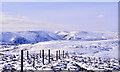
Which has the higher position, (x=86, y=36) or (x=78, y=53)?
(x=78, y=53)

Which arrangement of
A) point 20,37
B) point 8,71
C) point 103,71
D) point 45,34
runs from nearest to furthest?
point 8,71, point 103,71, point 20,37, point 45,34

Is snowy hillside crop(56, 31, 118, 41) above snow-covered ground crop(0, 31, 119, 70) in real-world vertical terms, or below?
below

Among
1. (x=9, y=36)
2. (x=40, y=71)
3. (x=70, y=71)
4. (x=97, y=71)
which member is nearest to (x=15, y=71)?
(x=40, y=71)

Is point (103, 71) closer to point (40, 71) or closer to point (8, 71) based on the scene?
point (40, 71)

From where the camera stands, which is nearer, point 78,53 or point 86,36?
point 78,53

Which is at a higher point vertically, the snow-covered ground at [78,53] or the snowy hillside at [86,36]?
the snow-covered ground at [78,53]

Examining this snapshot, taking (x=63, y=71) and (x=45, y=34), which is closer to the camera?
(x=63, y=71)

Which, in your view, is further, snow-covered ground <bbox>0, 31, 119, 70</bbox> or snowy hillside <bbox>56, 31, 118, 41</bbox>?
snowy hillside <bbox>56, 31, 118, 41</bbox>

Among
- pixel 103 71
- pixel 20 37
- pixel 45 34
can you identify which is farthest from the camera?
pixel 45 34

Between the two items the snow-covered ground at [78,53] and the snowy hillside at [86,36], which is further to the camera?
the snowy hillside at [86,36]

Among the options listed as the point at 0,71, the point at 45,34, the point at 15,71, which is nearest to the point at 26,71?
the point at 15,71

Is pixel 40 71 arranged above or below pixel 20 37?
above
